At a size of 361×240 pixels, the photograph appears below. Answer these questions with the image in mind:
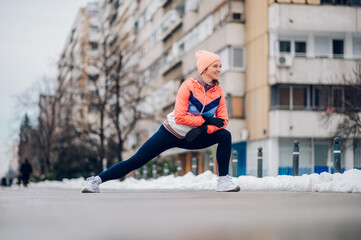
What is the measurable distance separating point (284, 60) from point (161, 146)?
2852 centimetres

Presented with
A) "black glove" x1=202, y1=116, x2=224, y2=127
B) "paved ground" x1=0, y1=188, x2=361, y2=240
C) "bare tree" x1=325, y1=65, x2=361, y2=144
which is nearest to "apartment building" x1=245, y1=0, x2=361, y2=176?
"bare tree" x1=325, y1=65, x2=361, y2=144

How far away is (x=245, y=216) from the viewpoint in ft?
16.2

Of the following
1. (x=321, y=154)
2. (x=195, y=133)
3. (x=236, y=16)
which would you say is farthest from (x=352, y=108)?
(x=195, y=133)

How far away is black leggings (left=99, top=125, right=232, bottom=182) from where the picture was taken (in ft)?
29.9

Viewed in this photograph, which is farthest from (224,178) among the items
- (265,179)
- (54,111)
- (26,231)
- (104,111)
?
(54,111)

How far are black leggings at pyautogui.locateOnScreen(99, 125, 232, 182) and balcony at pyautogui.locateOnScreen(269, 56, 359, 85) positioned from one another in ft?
92.4

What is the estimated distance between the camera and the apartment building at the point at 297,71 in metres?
37.2

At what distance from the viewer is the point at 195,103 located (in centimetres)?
908

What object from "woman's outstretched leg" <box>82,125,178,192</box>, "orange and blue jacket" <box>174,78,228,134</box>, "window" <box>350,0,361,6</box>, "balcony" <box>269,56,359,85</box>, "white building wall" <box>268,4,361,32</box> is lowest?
"woman's outstretched leg" <box>82,125,178,192</box>

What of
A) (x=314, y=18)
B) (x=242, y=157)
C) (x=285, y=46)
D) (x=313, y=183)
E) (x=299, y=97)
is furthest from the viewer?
(x=242, y=157)

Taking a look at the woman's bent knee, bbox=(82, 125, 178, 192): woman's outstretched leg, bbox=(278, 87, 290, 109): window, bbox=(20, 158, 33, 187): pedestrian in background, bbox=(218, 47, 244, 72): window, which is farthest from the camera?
bbox=(20, 158, 33, 187): pedestrian in background

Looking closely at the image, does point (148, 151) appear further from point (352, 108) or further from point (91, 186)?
point (352, 108)

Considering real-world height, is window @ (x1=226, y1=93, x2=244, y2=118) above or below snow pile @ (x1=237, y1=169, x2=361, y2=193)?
above

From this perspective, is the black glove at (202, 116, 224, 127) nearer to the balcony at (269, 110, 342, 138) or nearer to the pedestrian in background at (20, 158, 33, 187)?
the balcony at (269, 110, 342, 138)
